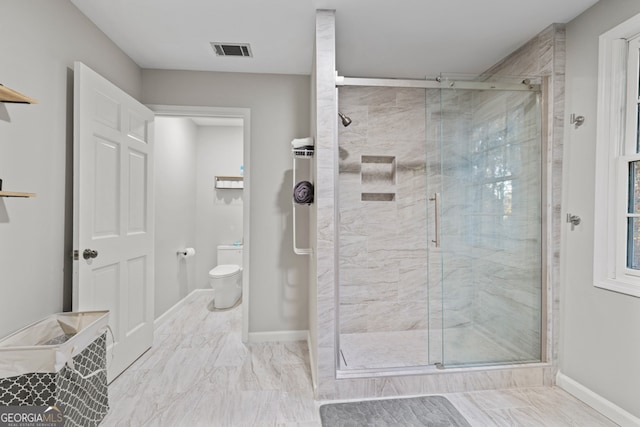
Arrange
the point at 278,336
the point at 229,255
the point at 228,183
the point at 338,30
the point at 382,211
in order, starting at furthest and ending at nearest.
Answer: the point at 228,183
the point at 229,255
the point at 382,211
the point at 278,336
the point at 338,30

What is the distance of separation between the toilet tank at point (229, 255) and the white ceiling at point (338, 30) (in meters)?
2.36

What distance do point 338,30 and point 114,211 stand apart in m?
2.03

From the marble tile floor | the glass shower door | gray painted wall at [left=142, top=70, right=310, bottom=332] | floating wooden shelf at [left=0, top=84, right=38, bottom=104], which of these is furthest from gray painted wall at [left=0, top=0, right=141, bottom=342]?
the glass shower door

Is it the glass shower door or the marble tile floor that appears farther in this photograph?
the glass shower door

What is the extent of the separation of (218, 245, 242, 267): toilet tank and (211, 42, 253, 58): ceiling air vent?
2560 millimetres

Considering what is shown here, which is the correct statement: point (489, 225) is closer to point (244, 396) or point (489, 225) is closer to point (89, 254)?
point (244, 396)

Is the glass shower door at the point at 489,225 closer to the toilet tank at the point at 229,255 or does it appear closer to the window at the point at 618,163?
the window at the point at 618,163

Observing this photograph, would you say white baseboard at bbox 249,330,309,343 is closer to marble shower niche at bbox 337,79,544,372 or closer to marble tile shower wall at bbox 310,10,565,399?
marble shower niche at bbox 337,79,544,372

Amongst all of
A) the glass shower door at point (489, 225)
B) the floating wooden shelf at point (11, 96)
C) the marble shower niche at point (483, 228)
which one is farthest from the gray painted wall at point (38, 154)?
the glass shower door at point (489, 225)

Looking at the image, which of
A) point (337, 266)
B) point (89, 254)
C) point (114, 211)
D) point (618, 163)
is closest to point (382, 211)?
point (337, 266)

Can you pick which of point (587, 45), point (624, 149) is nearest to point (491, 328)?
point (624, 149)

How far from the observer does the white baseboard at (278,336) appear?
2.90 m

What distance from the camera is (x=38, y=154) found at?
1729mm

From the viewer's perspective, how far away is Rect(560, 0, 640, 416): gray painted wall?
174 cm
